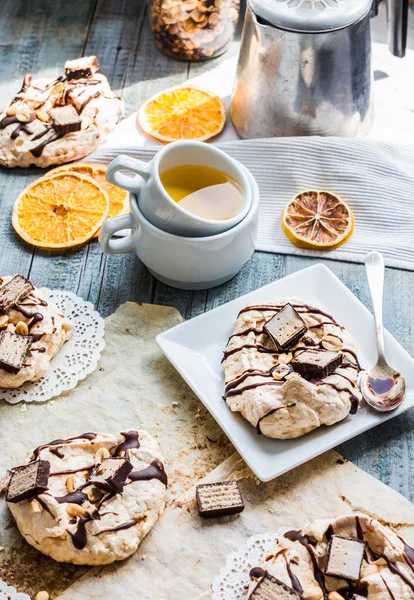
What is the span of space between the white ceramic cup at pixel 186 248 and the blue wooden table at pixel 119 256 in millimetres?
92

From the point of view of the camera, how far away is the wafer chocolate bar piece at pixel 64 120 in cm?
270

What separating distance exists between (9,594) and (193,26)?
223 cm

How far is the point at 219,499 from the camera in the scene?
1.86 m

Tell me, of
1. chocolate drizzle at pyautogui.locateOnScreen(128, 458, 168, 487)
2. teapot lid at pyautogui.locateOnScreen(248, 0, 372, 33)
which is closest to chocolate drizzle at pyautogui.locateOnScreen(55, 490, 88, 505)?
chocolate drizzle at pyautogui.locateOnScreen(128, 458, 168, 487)

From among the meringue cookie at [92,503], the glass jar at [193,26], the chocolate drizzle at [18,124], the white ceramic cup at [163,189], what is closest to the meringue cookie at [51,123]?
the chocolate drizzle at [18,124]

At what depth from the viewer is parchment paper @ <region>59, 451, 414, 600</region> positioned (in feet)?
5.75

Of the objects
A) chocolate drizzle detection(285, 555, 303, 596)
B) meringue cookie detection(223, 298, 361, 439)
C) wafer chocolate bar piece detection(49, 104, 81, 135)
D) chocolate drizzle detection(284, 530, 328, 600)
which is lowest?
chocolate drizzle detection(284, 530, 328, 600)

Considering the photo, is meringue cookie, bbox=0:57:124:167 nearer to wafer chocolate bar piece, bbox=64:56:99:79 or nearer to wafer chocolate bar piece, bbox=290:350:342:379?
wafer chocolate bar piece, bbox=64:56:99:79

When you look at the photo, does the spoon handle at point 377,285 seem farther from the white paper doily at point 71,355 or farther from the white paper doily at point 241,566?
the white paper doily at point 71,355

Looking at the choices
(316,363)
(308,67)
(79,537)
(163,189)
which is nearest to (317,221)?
(308,67)

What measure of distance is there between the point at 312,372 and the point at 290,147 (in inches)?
39.5

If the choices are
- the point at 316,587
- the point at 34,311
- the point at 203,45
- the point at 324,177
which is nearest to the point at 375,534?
the point at 316,587

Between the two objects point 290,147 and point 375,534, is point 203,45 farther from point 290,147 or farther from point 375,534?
point 375,534

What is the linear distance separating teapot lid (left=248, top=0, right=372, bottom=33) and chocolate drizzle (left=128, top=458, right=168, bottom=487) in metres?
1.44
